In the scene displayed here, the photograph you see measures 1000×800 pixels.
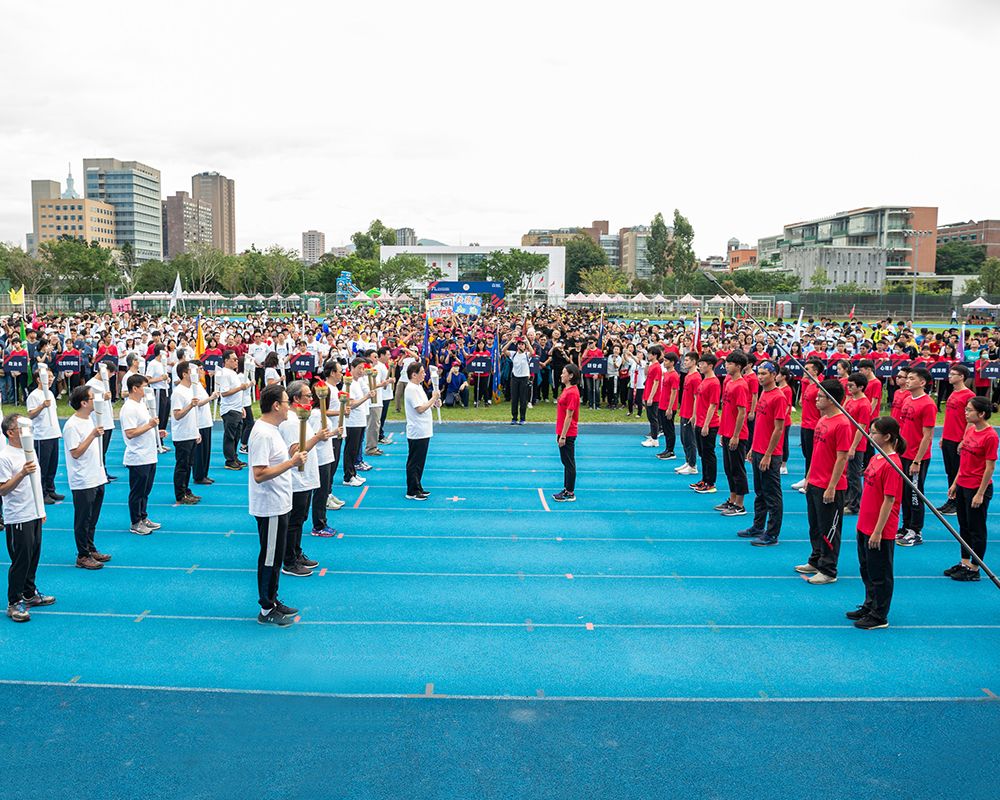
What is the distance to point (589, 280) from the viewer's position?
95062 millimetres

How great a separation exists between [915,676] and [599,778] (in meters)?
2.85

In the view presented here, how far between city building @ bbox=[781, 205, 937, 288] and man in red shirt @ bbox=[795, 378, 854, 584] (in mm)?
107464

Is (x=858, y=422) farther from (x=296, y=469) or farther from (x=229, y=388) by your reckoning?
(x=229, y=388)

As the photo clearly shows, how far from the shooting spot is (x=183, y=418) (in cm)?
1002

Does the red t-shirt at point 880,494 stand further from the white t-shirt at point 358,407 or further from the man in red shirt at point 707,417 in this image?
the white t-shirt at point 358,407

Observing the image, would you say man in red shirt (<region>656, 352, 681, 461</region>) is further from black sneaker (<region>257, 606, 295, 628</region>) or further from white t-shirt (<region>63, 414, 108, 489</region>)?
white t-shirt (<region>63, 414, 108, 489</region>)

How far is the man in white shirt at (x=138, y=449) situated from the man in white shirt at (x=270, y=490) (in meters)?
2.75

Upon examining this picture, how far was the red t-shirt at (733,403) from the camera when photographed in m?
9.76

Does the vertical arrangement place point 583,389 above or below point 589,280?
below

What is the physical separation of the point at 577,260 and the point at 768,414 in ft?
338

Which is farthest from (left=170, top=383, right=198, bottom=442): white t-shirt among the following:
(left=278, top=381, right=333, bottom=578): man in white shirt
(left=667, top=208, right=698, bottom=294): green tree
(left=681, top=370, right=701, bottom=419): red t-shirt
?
(left=667, top=208, right=698, bottom=294): green tree

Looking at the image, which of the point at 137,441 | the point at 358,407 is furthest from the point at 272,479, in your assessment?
the point at 358,407

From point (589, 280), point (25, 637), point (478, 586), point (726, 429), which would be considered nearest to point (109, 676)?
point (25, 637)

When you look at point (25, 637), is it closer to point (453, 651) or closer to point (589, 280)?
point (453, 651)
